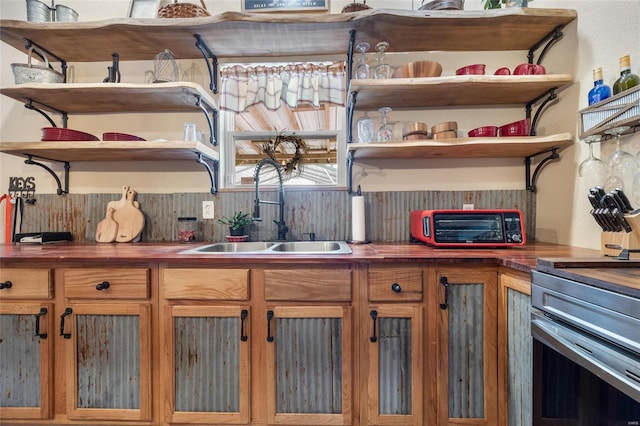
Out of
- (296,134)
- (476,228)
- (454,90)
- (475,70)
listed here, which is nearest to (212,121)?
(296,134)

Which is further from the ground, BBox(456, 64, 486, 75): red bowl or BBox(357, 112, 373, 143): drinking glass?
BBox(456, 64, 486, 75): red bowl

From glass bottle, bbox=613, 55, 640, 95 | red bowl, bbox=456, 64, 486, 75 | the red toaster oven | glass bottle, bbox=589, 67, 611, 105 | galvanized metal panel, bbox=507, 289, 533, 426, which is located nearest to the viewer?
galvanized metal panel, bbox=507, 289, 533, 426

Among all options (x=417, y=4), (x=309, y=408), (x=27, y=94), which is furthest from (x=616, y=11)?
(x=27, y=94)

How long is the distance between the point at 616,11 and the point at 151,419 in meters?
2.79

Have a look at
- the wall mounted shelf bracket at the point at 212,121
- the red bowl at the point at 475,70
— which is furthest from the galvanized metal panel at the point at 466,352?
the wall mounted shelf bracket at the point at 212,121

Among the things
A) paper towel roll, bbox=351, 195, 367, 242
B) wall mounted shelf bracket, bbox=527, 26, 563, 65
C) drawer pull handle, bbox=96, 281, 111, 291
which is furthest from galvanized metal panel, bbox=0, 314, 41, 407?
wall mounted shelf bracket, bbox=527, 26, 563, 65

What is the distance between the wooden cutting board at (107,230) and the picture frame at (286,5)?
1565 millimetres

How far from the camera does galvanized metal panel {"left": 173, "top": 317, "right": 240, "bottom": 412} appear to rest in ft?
4.20

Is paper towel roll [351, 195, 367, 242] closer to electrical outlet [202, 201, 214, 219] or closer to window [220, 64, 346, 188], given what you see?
window [220, 64, 346, 188]

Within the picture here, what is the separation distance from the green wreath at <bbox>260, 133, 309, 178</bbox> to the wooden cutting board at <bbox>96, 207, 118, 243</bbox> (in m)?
1.09

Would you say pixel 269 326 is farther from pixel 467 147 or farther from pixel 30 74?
pixel 30 74

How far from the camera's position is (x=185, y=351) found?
4.22 feet

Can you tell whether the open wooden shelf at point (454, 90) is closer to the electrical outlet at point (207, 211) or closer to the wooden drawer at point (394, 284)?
the wooden drawer at point (394, 284)

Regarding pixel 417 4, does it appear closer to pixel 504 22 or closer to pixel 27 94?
pixel 504 22
